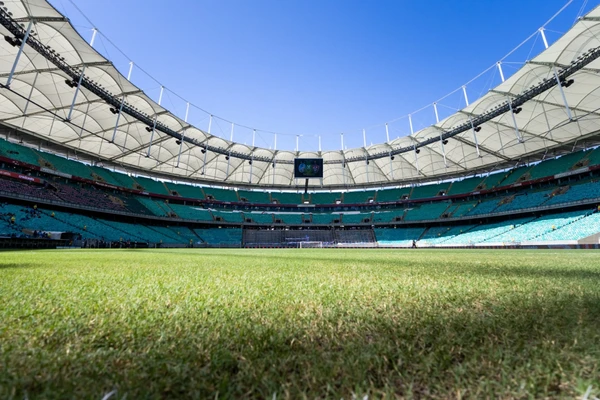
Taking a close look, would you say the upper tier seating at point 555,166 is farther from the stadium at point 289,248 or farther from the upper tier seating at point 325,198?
the upper tier seating at point 325,198

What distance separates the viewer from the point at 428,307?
5.23 ft

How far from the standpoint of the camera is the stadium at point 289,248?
2.61 ft

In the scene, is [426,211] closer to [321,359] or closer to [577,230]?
[577,230]

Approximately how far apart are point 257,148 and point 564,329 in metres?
37.2

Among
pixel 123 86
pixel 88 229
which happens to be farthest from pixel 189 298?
pixel 88 229

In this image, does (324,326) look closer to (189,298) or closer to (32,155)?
(189,298)

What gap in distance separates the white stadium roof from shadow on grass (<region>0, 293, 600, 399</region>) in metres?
16.1

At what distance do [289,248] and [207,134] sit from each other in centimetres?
1696

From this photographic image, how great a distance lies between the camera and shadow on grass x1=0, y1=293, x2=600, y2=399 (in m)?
0.68

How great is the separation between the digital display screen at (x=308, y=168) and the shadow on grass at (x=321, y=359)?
37335mm

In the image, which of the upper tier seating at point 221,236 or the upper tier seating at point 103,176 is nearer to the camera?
the upper tier seating at point 103,176

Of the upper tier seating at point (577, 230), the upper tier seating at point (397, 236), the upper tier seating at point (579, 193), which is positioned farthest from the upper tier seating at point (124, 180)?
the upper tier seating at point (579, 193)

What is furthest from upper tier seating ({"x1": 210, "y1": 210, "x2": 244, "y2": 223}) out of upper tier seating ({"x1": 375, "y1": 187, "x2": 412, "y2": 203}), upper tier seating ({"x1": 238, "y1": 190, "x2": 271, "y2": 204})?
upper tier seating ({"x1": 375, "y1": 187, "x2": 412, "y2": 203})

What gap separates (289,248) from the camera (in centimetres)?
3005
